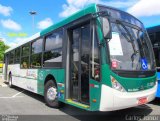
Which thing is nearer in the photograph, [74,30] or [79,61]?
[79,61]

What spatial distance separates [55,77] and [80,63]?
63.5 inches

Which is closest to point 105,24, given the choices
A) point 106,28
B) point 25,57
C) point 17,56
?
point 106,28

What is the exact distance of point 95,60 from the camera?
607 centimetres

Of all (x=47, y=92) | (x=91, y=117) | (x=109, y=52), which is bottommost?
(x=91, y=117)

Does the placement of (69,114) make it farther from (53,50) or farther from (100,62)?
(100,62)

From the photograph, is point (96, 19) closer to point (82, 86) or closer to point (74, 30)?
point (74, 30)

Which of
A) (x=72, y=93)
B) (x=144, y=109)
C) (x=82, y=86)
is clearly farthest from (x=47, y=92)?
(x=144, y=109)

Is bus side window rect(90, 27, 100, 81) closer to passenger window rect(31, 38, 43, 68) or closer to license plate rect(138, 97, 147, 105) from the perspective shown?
license plate rect(138, 97, 147, 105)

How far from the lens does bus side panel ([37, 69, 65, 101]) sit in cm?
759

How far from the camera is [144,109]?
8.03m

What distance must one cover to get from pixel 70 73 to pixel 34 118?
5.42ft

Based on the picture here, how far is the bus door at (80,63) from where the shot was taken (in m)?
6.56

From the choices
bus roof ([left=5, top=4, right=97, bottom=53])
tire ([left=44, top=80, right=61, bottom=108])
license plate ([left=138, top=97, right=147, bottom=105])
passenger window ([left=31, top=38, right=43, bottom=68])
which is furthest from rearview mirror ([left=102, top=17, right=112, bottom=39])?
passenger window ([left=31, top=38, right=43, bottom=68])

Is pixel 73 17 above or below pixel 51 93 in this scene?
above
